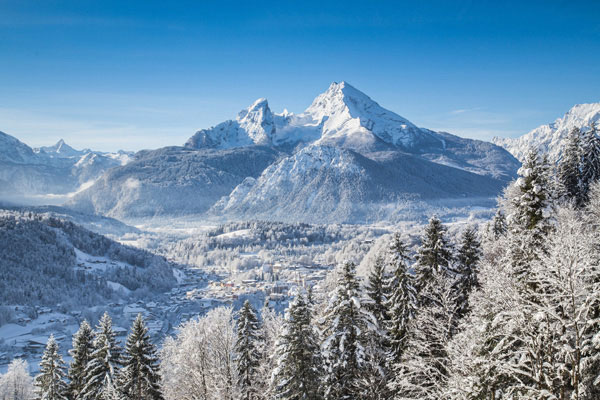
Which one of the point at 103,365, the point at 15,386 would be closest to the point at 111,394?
the point at 103,365

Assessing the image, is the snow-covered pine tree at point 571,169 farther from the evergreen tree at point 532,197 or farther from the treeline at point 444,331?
the evergreen tree at point 532,197

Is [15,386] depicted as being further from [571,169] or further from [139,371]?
[571,169]

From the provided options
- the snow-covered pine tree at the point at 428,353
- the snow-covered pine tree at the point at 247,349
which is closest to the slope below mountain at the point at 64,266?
the snow-covered pine tree at the point at 247,349

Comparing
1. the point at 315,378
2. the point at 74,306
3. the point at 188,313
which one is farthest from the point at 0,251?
the point at 315,378

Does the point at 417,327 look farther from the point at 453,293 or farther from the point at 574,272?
the point at 574,272

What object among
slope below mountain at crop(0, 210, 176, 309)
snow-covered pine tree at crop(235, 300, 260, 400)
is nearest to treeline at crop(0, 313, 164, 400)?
snow-covered pine tree at crop(235, 300, 260, 400)
